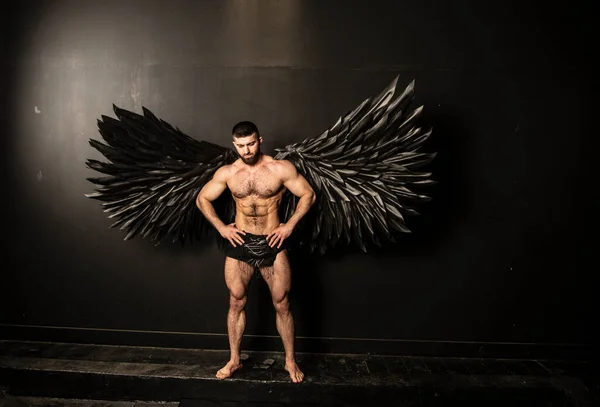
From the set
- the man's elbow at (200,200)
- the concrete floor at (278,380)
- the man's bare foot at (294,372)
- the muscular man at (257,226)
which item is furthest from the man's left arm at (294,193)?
the concrete floor at (278,380)

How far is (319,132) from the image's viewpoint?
10.7 ft

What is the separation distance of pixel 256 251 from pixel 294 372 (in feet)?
2.76

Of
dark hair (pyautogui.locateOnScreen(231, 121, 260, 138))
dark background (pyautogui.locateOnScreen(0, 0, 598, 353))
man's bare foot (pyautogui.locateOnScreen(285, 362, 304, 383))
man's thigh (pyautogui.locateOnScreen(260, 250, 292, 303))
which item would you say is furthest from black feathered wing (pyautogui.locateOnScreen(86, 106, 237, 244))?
man's bare foot (pyautogui.locateOnScreen(285, 362, 304, 383))

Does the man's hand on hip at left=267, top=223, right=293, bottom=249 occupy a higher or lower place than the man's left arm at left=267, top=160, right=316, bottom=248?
lower

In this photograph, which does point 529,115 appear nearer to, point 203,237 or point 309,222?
point 309,222

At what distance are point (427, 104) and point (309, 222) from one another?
123 centimetres

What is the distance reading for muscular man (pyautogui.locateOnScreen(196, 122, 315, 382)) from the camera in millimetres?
2771

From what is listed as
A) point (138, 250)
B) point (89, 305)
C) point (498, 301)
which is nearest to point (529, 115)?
point (498, 301)

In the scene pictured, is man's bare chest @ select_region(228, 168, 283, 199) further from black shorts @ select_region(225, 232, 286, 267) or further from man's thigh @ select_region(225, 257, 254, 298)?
man's thigh @ select_region(225, 257, 254, 298)

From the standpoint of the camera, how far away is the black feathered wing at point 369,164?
279cm

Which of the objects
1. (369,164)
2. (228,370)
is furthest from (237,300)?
(369,164)

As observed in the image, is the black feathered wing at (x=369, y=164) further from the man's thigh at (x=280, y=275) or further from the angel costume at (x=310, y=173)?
the man's thigh at (x=280, y=275)

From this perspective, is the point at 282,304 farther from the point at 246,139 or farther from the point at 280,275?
the point at 246,139

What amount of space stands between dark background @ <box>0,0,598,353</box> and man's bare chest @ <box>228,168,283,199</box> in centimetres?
58
